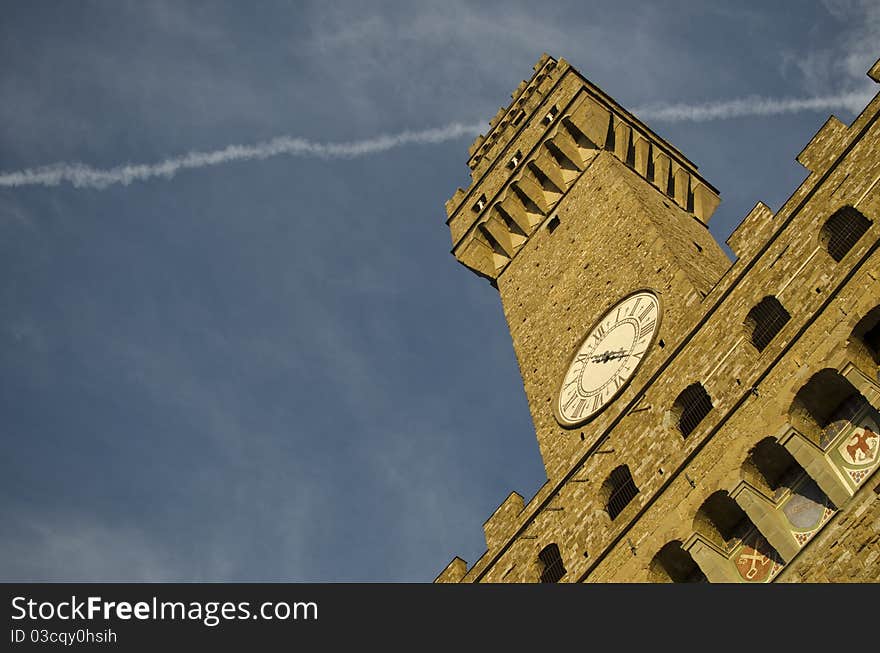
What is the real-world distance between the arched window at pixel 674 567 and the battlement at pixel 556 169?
1260 centimetres

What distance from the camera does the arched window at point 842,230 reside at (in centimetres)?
1731

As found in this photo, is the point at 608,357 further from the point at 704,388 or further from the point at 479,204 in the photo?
the point at 479,204

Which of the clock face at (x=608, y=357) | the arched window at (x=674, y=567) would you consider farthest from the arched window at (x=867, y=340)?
the clock face at (x=608, y=357)

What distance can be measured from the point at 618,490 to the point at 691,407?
1.81 meters

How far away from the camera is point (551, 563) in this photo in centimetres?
1962

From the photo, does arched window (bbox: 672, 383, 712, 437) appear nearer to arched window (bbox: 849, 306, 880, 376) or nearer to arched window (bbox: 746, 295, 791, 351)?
arched window (bbox: 746, 295, 791, 351)

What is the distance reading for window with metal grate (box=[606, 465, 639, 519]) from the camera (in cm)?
1870

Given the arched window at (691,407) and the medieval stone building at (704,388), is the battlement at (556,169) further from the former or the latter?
the arched window at (691,407)

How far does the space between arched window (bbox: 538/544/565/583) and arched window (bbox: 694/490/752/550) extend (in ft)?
10.8

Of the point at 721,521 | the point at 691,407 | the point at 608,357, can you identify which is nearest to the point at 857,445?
the point at 721,521

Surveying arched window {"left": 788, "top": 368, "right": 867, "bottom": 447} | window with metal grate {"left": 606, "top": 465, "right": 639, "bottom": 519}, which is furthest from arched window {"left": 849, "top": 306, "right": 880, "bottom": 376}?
window with metal grate {"left": 606, "top": 465, "right": 639, "bottom": 519}

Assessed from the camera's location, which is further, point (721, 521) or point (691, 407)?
point (691, 407)
